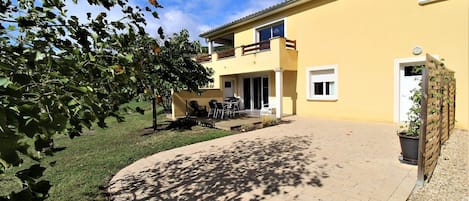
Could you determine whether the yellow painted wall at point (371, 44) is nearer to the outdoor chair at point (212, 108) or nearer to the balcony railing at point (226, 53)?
the balcony railing at point (226, 53)

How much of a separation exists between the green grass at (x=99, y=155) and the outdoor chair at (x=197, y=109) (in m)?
2.85

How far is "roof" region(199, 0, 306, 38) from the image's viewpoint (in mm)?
14747

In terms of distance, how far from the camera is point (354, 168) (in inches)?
217

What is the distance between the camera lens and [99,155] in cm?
789

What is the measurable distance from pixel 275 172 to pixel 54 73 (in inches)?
189

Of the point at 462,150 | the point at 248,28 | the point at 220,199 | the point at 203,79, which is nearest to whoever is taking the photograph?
the point at 220,199

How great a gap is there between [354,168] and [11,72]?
5.87 metres

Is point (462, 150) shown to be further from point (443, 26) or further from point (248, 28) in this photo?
point (248, 28)

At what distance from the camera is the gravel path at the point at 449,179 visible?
410 centimetres

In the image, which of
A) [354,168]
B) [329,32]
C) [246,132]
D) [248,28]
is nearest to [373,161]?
[354,168]

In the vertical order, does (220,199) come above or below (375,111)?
below

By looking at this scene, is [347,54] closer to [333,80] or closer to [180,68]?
[333,80]

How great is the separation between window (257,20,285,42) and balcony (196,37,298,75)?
165 cm

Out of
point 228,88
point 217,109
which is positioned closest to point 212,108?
point 217,109
